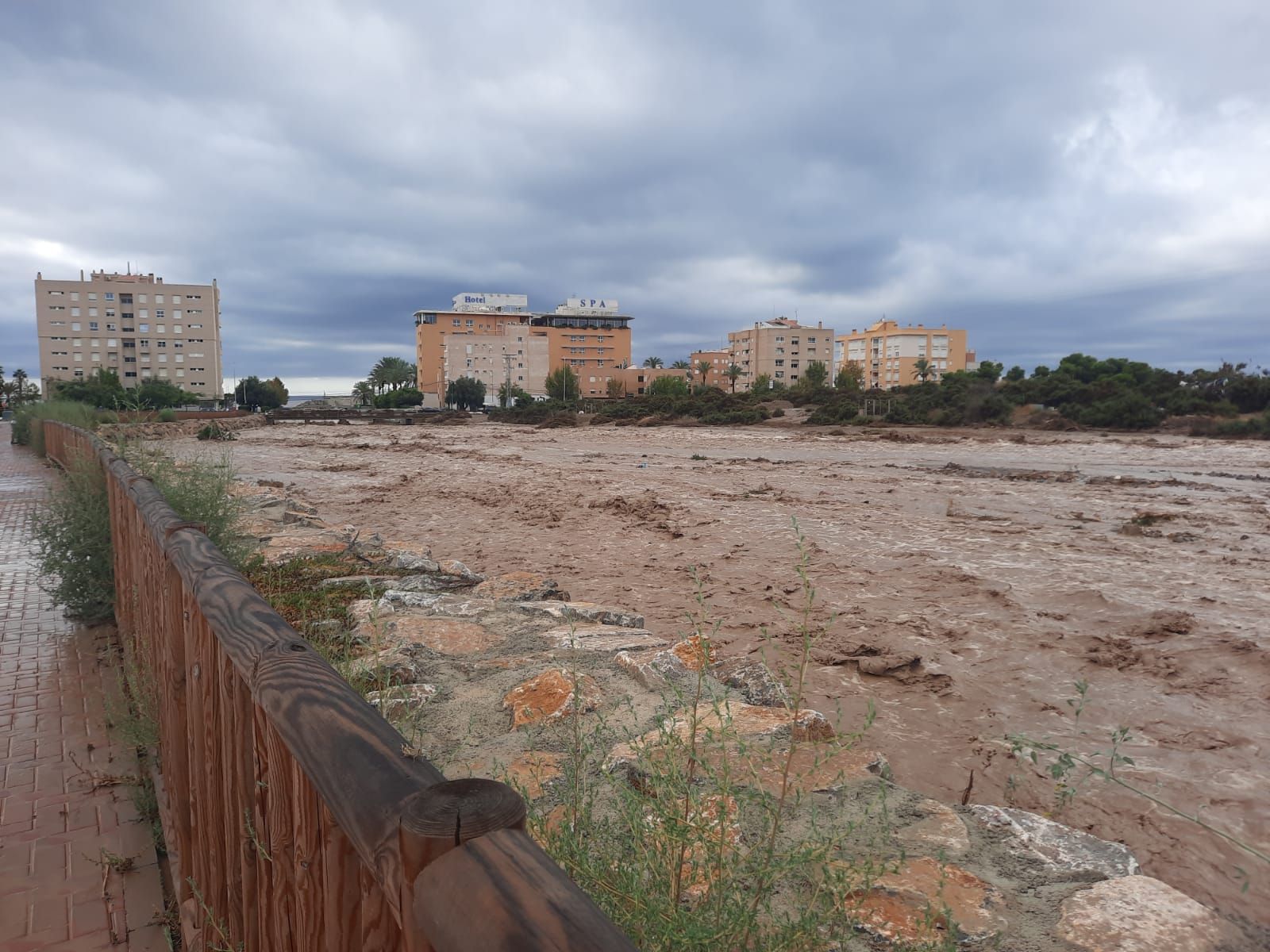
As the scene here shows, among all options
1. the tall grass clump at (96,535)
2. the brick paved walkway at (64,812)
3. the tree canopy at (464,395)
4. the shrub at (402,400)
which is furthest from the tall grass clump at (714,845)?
the tree canopy at (464,395)

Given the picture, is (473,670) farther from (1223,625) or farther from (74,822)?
(1223,625)

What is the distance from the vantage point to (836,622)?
652cm

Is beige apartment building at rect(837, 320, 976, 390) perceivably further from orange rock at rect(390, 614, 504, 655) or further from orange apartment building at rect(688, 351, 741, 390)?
orange rock at rect(390, 614, 504, 655)

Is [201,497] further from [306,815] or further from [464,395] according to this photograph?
[464,395]

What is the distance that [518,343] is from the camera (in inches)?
4464

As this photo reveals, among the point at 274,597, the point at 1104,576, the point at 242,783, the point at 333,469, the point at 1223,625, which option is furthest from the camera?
the point at 333,469

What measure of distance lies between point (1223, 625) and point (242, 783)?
24.7 ft

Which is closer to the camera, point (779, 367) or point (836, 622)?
point (836, 622)

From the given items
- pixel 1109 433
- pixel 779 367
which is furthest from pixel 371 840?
pixel 779 367

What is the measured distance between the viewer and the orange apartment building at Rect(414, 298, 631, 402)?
112 meters

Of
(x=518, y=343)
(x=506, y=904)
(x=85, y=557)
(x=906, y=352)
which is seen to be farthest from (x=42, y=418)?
(x=906, y=352)

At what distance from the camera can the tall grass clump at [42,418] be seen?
15844mm

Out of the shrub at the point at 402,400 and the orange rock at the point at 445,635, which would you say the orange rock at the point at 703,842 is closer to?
the orange rock at the point at 445,635

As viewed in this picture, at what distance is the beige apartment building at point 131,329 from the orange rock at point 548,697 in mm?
110618
